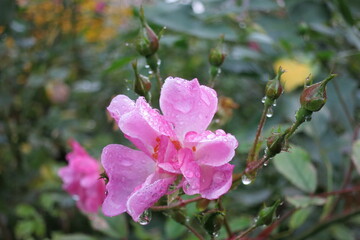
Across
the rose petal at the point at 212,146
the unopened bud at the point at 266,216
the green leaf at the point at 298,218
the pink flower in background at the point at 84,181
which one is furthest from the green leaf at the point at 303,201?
the pink flower in background at the point at 84,181

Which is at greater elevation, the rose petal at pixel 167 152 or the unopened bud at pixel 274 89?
the unopened bud at pixel 274 89

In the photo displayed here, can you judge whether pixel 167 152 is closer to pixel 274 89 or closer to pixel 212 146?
pixel 212 146

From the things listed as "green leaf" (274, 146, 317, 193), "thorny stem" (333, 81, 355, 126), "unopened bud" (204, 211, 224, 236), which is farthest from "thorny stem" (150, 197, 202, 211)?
"thorny stem" (333, 81, 355, 126)

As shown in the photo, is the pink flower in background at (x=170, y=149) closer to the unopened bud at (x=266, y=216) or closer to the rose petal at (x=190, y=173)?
the rose petal at (x=190, y=173)

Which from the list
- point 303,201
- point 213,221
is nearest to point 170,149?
point 213,221

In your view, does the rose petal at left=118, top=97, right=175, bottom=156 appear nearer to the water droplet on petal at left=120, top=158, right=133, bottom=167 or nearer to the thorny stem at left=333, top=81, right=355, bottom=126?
the water droplet on petal at left=120, top=158, right=133, bottom=167
